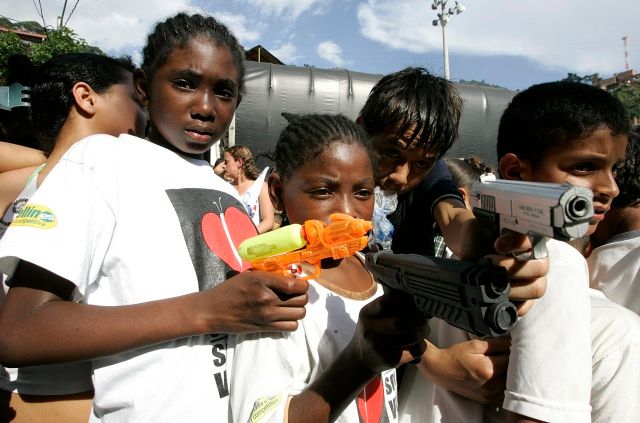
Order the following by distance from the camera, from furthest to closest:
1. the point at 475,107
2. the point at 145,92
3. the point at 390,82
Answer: the point at 475,107 → the point at 390,82 → the point at 145,92

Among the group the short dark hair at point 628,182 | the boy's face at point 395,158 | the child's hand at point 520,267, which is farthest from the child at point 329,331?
the short dark hair at point 628,182

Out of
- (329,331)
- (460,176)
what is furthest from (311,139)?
(460,176)

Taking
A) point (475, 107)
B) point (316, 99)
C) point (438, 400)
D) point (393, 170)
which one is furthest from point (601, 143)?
point (475, 107)

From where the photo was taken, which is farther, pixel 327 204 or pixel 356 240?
pixel 327 204

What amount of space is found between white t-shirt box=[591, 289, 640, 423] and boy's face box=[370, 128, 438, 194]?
3.66 feet

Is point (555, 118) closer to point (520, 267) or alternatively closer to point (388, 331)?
point (520, 267)

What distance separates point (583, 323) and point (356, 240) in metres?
0.70

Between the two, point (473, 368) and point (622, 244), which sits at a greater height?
A: point (622, 244)

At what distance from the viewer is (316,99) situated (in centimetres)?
959

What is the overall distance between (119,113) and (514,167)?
169 cm

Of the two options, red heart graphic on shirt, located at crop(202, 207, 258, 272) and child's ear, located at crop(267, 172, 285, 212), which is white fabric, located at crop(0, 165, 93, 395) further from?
child's ear, located at crop(267, 172, 285, 212)

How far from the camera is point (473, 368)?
1.34 metres

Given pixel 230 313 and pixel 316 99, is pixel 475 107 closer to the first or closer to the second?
pixel 316 99

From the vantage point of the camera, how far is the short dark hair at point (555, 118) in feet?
4.85
